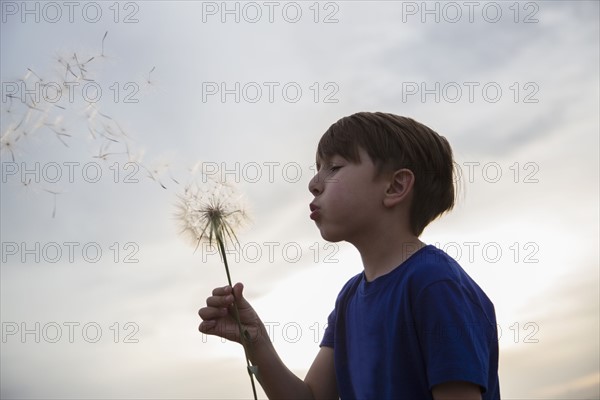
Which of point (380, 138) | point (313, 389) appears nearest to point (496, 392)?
point (313, 389)

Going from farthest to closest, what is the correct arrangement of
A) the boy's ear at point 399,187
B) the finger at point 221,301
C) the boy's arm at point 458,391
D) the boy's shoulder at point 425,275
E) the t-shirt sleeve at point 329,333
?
the t-shirt sleeve at point 329,333 → the boy's ear at point 399,187 → the finger at point 221,301 → the boy's shoulder at point 425,275 → the boy's arm at point 458,391

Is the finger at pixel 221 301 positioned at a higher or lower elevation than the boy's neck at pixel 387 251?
lower

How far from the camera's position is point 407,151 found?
9.87 feet

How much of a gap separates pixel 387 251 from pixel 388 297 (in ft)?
0.79

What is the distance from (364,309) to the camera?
9.38 ft

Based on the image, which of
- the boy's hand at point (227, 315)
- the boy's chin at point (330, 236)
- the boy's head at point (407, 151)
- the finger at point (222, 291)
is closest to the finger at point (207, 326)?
the boy's hand at point (227, 315)

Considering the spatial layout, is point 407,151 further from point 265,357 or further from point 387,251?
point 265,357

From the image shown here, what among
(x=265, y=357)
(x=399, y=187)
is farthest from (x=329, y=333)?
(x=399, y=187)

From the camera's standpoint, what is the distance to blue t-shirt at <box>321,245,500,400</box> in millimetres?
2379

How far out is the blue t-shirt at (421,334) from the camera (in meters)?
2.38

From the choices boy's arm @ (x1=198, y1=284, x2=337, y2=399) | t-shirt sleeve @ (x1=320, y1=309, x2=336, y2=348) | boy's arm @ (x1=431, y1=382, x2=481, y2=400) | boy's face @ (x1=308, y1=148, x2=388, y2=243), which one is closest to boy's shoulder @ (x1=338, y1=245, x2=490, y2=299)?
boy's face @ (x1=308, y1=148, x2=388, y2=243)

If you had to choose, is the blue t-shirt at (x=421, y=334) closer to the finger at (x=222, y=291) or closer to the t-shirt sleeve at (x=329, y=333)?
the t-shirt sleeve at (x=329, y=333)

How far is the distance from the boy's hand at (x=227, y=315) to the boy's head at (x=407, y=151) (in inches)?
28.0

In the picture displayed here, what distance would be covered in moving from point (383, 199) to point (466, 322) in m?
0.68
